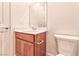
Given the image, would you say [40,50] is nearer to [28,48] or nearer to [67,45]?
[28,48]

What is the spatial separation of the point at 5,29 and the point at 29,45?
26cm

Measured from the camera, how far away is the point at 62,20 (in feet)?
3.21

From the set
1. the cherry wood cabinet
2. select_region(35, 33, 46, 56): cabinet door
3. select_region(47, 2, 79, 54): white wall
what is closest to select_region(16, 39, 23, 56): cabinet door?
the cherry wood cabinet

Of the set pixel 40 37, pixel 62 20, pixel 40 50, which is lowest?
pixel 40 50

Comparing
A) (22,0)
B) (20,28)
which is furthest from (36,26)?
(22,0)

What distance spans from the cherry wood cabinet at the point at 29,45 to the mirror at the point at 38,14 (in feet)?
0.35

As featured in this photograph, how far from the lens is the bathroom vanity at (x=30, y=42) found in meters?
1.02

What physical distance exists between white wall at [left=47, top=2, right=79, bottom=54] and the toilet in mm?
38

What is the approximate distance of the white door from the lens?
39.4 inches

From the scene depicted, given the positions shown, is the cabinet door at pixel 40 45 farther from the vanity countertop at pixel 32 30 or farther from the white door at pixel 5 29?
the white door at pixel 5 29

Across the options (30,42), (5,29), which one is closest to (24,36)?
(30,42)

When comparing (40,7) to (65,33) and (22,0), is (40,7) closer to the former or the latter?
(22,0)

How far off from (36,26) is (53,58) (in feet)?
1.05

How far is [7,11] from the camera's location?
1.01 m
